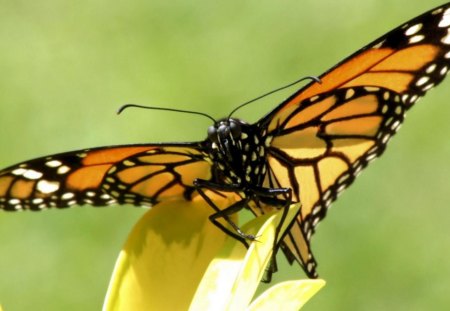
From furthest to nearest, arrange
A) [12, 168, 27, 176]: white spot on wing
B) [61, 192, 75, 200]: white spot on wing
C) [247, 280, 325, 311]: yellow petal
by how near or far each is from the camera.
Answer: [61, 192, 75, 200]: white spot on wing < [12, 168, 27, 176]: white spot on wing < [247, 280, 325, 311]: yellow petal

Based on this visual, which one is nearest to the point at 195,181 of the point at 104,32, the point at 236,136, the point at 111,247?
the point at 236,136

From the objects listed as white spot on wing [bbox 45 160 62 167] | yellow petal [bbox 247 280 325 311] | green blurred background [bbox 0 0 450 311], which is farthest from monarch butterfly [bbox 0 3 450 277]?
green blurred background [bbox 0 0 450 311]

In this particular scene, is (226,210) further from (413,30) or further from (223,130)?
(413,30)

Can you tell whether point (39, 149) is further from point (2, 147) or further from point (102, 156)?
point (102, 156)

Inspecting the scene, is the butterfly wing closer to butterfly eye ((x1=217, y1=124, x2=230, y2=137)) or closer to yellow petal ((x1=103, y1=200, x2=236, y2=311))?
butterfly eye ((x1=217, y1=124, x2=230, y2=137))

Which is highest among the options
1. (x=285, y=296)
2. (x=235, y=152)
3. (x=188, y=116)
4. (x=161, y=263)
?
(x=188, y=116)

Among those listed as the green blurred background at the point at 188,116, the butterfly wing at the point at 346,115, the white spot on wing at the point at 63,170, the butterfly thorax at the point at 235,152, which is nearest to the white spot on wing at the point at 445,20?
the butterfly wing at the point at 346,115

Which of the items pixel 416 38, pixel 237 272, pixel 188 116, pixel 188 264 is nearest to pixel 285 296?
pixel 237 272
